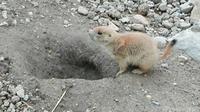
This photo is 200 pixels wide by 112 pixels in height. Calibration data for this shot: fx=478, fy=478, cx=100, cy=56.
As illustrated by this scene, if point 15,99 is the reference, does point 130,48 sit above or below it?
above

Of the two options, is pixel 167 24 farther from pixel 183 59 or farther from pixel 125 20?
pixel 183 59

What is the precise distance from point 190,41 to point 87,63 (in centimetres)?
125

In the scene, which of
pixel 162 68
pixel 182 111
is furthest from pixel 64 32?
pixel 182 111

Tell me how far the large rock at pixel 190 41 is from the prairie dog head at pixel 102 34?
110 cm

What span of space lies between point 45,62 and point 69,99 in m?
0.86

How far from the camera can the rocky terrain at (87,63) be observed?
15.1ft

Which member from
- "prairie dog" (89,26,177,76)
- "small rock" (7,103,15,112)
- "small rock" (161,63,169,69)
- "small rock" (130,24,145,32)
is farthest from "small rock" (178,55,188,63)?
"small rock" (7,103,15,112)

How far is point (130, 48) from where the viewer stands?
4.95 metres

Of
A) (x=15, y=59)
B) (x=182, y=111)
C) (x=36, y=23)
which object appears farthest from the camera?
(x=36, y=23)

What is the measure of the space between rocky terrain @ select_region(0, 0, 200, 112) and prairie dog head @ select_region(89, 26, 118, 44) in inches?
15.8

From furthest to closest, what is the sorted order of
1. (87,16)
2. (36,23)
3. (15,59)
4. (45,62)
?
(87,16) < (36,23) < (45,62) < (15,59)

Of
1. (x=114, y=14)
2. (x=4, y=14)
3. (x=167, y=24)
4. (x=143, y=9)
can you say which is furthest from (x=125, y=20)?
(x=4, y=14)

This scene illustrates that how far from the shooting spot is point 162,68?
5215 mm

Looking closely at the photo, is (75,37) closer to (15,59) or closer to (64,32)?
(64,32)
